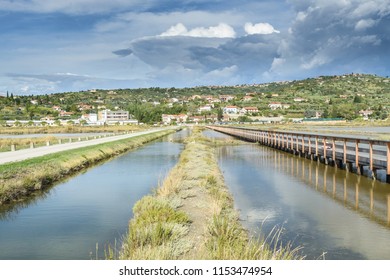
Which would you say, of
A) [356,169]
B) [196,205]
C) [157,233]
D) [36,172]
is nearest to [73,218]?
[196,205]

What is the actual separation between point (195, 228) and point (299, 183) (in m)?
10.1

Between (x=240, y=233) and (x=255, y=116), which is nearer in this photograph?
(x=240, y=233)

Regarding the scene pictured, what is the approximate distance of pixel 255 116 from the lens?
19038 centimetres

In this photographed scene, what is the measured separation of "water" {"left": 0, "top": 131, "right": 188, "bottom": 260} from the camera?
33.7 feet

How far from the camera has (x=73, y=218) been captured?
13.7 metres

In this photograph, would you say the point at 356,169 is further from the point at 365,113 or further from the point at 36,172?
the point at 365,113

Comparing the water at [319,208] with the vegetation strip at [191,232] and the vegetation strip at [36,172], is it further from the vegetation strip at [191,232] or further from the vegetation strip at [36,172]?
the vegetation strip at [36,172]

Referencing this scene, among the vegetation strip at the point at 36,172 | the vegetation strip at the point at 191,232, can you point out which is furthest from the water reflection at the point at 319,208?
the vegetation strip at the point at 36,172

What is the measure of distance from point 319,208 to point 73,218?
24.6ft

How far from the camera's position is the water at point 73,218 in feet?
33.7

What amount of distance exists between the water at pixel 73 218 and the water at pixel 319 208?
377 centimetres
